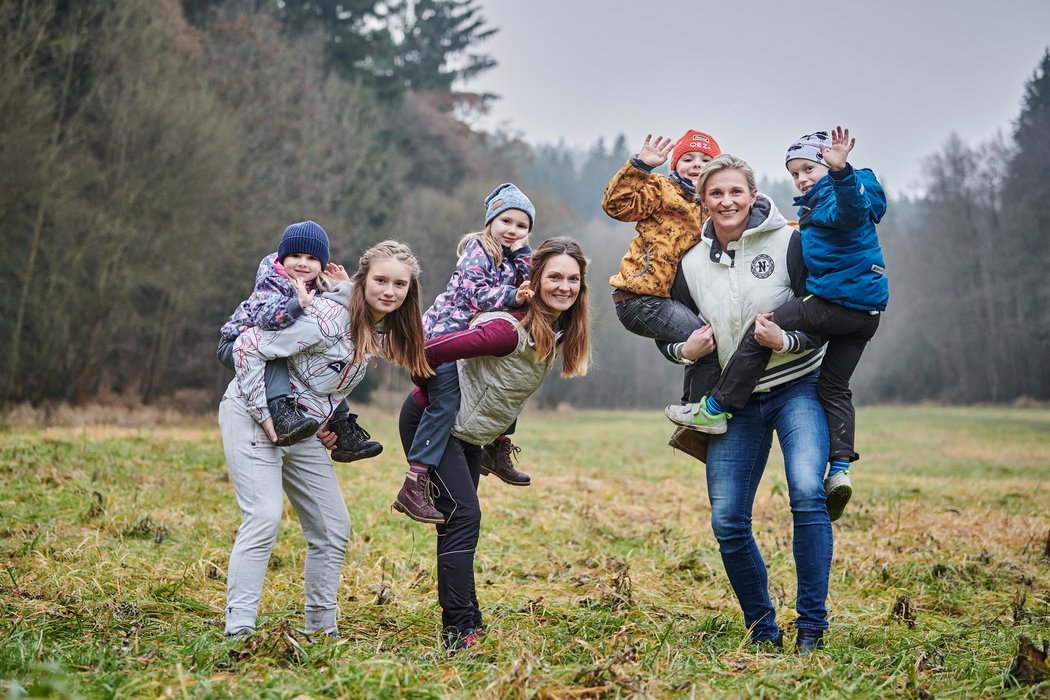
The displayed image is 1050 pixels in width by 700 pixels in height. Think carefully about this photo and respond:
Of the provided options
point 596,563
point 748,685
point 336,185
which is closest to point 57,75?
point 336,185

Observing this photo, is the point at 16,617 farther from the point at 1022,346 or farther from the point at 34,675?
the point at 1022,346

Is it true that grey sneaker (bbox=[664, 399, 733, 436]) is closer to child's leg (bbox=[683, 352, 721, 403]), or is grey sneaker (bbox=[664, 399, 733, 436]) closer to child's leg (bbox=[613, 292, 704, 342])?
child's leg (bbox=[683, 352, 721, 403])

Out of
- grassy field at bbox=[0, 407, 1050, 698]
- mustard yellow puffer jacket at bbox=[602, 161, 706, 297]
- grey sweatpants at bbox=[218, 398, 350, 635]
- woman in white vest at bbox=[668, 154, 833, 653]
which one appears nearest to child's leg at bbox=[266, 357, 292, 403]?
grey sweatpants at bbox=[218, 398, 350, 635]

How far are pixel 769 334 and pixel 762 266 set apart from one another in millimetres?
437

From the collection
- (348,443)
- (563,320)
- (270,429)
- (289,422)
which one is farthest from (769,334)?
(270,429)

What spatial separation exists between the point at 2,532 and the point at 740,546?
16.2 ft

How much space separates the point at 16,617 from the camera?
3799 mm

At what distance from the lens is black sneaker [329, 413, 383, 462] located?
4250 millimetres

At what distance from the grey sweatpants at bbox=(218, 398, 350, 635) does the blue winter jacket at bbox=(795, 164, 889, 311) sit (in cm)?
258

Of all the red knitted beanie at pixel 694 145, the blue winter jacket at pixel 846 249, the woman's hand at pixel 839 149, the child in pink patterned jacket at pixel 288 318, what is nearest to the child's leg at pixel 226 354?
the child in pink patterned jacket at pixel 288 318

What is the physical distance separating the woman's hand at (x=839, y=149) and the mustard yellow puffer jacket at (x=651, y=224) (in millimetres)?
843

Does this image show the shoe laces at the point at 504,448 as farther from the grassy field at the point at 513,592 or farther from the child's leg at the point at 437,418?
the grassy field at the point at 513,592

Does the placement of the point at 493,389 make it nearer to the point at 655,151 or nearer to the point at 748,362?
the point at 748,362

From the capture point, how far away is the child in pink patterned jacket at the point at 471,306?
409cm
